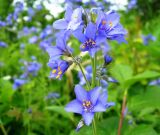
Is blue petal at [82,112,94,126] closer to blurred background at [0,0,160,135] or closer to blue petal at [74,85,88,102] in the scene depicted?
blue petal at [74,85,88,102]

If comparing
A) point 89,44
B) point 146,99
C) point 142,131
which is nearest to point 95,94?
point 89,44

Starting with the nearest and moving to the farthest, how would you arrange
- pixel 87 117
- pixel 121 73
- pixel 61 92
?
pixel 87 117 < pixel 121 73 < pixel 61 92

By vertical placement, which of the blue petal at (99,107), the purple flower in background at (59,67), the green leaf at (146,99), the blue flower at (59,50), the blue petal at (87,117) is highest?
the blue flower at (59,50)

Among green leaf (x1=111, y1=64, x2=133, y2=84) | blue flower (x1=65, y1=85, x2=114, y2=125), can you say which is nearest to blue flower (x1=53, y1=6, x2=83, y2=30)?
blue flower (x1=65, y1=85, x2=114, y2=125)

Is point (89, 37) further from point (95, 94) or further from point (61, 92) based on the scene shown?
point (61, 92)

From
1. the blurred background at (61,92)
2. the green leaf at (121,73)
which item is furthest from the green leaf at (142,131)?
the green leaf at (121,73)

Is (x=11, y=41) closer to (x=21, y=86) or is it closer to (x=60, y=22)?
(x=21, y=86)

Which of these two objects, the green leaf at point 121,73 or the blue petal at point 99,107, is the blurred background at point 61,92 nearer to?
the green leaf at point 121,73
